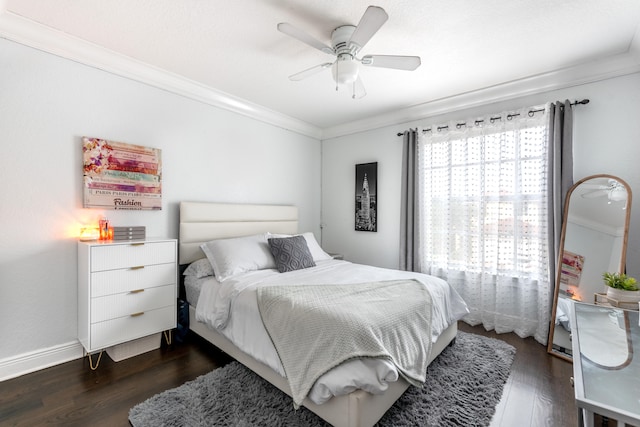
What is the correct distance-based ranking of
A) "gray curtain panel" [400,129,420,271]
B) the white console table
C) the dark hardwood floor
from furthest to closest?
"gray curtain panel" [400,129,420,271], the dark hardwood floor, the white console table

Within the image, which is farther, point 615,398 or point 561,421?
point 561,421

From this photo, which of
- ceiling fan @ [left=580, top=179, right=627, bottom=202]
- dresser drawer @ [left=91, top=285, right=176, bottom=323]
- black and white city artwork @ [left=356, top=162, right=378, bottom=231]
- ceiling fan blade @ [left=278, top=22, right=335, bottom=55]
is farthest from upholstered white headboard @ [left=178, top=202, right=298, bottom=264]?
ceiling fan @ [left=580, top=179, right=627, bottom=202]

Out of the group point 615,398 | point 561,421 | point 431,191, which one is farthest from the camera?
point 431,191

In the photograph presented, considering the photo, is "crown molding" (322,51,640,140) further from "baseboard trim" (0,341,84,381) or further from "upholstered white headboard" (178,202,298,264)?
"baseboard trim" (0,341,84,381)

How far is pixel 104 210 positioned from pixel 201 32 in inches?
67.3

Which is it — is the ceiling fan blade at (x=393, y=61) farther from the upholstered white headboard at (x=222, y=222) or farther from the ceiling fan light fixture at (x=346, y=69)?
the upholstered white headboard at (x=222, y=222)

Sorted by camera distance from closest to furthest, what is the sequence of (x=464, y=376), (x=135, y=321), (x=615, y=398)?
(x=615, y=398) < (x=464, y=376) < (x=135, y=321)

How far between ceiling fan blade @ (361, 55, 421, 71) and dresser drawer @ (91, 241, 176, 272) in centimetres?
224

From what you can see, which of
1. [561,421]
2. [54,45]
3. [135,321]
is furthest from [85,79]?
[561,421]

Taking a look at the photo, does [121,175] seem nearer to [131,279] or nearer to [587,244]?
[131,279]

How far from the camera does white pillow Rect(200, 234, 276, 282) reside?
2545mm

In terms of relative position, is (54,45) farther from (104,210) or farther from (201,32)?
(104,210)

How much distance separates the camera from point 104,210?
2457 mm

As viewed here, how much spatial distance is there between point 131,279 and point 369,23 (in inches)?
99.7
